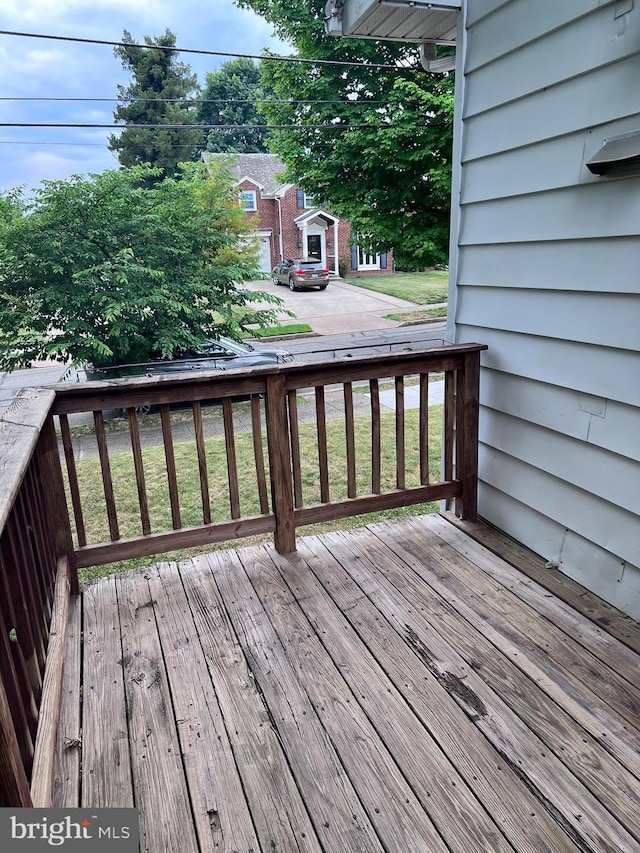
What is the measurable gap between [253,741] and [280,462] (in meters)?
1.10

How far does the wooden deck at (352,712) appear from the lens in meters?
1.21

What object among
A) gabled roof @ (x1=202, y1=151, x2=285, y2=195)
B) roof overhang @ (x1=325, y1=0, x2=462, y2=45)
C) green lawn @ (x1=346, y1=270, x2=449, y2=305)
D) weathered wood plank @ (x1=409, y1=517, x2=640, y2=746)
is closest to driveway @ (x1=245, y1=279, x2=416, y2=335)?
green lawn @ (x1=346, y1=270, x2=449, y2=305)

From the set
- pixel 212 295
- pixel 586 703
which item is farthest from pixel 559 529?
pixel 212 295

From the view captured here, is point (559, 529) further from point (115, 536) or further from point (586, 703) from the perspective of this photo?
point (115, 536)

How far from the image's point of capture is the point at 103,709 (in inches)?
61.4

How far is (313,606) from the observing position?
203 cm

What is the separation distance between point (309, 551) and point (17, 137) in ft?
38.5

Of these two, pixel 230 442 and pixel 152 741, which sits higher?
pixel 230 442

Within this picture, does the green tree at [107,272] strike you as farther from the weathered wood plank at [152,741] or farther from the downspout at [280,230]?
the downspout at [280,230]

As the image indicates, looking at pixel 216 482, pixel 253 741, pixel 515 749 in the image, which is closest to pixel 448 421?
pixel 515 749

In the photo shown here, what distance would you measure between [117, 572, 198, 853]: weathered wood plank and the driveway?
12076mm

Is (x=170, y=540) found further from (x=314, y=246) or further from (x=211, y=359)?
(x=314, y=246)

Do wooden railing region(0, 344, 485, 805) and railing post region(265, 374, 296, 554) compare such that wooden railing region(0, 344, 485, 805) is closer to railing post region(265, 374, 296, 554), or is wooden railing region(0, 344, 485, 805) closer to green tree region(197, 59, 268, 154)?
railing post region(265, 374, 296, 554)

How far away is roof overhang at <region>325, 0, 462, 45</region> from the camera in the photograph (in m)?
2.33
